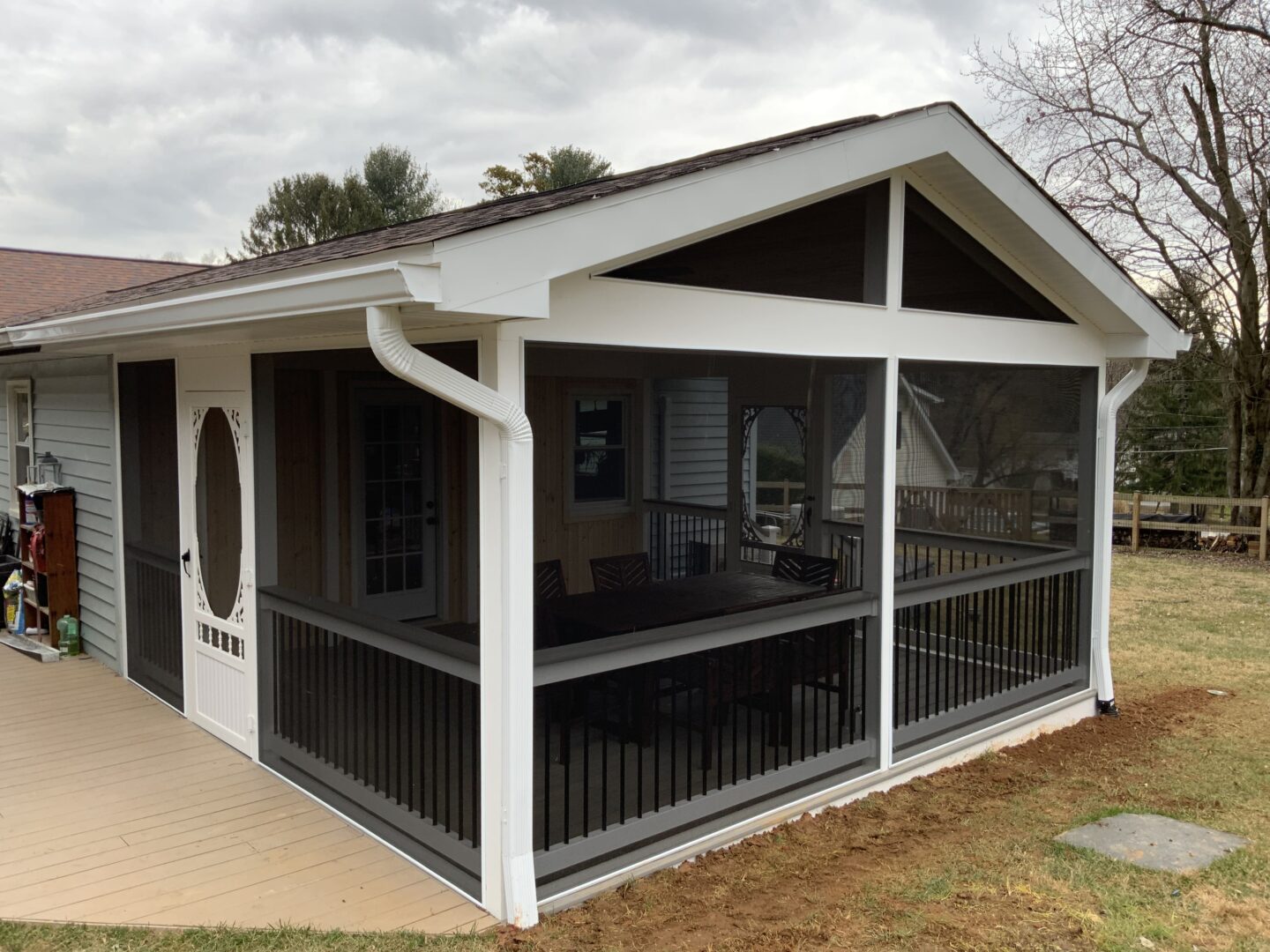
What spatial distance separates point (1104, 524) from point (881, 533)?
2.25m

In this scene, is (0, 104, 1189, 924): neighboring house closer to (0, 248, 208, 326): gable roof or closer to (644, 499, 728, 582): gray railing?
(644, 499, 728, 582): gray railing

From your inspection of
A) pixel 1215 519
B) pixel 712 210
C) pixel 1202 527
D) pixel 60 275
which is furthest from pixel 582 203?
pixel 1215 519

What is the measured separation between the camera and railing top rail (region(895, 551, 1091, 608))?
4.96 metres

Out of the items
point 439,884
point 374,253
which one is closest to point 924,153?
point 374,253

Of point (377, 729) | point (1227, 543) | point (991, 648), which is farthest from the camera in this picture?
point (1227, 543)

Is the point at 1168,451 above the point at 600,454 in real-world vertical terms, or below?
below

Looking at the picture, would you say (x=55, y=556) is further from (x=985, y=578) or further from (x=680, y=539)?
(x=985, y=578)

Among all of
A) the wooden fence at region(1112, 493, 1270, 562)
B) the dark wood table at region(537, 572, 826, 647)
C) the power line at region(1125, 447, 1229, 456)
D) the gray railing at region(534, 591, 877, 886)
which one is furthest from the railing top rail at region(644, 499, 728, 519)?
the power line at region(1125, 447, 1229, 456)

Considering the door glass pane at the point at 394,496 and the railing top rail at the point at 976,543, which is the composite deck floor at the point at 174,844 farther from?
the railing top rail at the point at 976,543

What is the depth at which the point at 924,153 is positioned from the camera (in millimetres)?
4488

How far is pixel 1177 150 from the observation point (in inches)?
624

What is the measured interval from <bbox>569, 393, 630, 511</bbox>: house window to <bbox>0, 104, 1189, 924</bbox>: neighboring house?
12cm

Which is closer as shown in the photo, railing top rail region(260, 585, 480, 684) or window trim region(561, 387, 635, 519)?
railing top rail region(260, 585, 480, 684)

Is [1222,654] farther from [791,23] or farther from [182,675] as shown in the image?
[791,23]
